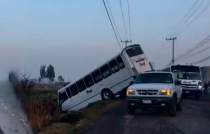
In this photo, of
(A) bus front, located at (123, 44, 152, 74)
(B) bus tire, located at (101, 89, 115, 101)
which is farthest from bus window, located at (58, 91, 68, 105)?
(A) bus front, located at (123, 44, 152, 74)

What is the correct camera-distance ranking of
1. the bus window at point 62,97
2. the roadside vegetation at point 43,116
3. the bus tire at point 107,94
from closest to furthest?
the roadside vegetation at point 43,116 < the bus tire at point 107,94 < the bus window at point 62,97

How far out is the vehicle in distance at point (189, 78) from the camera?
37.5m

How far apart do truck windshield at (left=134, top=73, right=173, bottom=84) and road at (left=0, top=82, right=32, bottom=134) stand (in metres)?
5.73

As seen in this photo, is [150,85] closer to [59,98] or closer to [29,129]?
[29,129]

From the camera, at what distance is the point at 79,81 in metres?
38.6

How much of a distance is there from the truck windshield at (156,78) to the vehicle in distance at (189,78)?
55.6 ft

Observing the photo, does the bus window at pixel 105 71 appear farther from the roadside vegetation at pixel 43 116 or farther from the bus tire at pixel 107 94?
the roadside vegetation at pixel 43 116

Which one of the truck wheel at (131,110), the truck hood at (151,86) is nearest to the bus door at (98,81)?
the truck wheel at (131,110)

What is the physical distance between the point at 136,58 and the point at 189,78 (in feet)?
16.2

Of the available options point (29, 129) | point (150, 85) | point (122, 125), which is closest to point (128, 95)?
point (150, 85)

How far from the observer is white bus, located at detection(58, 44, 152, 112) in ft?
118

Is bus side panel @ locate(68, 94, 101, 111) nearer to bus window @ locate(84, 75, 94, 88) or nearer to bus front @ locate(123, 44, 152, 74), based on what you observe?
bus window @ locate(84, 75, 94, 88)

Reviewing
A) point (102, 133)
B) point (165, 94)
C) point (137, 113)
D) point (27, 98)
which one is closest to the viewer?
point (102, 133)

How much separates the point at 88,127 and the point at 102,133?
2.04 metres
